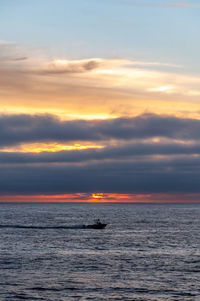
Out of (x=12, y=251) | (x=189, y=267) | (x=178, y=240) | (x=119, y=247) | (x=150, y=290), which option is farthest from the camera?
(x=178, y=240)

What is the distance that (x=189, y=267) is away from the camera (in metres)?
68.8

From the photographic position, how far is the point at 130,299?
49.2 meters

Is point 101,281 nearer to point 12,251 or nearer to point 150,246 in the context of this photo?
point 12,251

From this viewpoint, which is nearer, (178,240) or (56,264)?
(56,264)

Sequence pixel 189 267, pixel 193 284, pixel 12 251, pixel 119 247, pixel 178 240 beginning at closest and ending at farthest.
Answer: pixel 193 284, pixel 189 267, pixel 12 251, pixel 119 247, pixel 178 240

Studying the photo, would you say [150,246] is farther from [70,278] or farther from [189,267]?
[70,278]

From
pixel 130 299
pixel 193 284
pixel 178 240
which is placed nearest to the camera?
pixel 130 299

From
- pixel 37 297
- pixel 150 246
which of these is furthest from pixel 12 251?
pixel 37 297

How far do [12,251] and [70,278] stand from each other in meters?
28.0

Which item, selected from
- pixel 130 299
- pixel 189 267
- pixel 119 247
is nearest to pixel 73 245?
pixel 119 247

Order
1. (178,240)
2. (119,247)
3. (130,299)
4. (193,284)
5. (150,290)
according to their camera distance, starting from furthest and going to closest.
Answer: (178,240) < (119,247) < (193,284) < (150,290) < (130,299)

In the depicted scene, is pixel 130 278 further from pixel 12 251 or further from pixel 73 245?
pixel 73 245

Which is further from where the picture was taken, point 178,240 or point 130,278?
point 178,240

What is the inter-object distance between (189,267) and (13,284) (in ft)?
87.9
